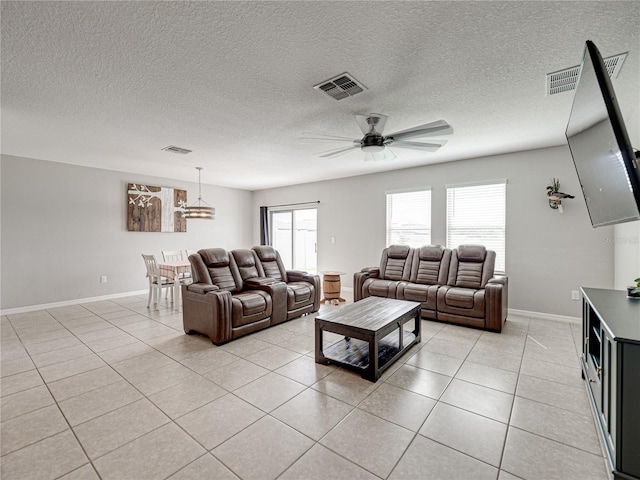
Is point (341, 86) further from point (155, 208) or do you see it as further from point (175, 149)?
point (155, 208)

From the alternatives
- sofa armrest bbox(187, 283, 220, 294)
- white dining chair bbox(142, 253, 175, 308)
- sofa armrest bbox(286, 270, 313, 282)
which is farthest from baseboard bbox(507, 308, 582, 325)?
white dining chair bbox(142, 253, 175, 308)

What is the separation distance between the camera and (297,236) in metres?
7.94

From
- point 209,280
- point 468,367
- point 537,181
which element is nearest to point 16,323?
point 209,280

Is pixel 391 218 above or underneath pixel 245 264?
above

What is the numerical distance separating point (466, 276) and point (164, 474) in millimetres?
4361

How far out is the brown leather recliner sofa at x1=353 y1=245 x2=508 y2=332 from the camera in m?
3.94

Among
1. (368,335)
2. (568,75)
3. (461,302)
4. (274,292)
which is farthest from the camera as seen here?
(274,292)

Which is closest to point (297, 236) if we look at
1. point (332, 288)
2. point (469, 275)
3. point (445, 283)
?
point (332, 288)

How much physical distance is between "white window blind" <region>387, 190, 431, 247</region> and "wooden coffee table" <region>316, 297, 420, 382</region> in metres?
2.42

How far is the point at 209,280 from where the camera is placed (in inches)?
160

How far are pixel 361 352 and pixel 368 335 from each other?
583 mm

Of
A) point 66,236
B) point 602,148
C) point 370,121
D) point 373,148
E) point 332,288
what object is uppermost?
point 370,121

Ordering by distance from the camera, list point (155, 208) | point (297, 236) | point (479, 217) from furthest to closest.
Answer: point (297, 236)
point (155, 208)
point (479, 217)

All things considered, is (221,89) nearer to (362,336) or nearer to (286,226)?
(362,336)
